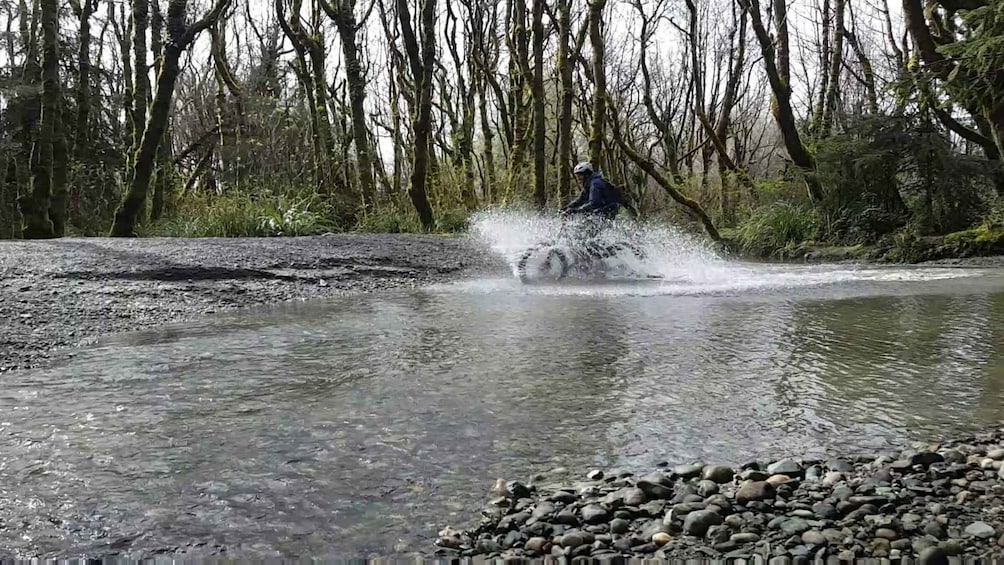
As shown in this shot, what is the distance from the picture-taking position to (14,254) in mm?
7941

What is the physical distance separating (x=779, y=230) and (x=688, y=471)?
47.0ft

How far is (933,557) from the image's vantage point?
67.6 inches

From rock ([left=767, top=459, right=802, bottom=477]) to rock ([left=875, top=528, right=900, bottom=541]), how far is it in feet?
1.45

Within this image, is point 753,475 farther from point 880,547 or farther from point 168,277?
point 168,277

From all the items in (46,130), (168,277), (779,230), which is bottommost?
(168,277)

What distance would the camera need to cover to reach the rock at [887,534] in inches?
72.0

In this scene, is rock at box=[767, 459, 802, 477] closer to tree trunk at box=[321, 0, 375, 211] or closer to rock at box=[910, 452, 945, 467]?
rock at box=[910, 452, 945, 467]

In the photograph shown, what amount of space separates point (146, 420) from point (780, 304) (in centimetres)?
552

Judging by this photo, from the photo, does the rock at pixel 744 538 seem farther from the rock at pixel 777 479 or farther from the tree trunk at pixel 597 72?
the tree trunk at pixel 597 72

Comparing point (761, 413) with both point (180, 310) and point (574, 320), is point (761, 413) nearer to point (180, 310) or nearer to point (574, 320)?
point (574, 320)

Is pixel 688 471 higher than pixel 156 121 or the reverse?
the reverse

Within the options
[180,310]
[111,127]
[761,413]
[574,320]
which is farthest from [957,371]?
[111,127]

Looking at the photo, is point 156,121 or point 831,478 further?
point 156,121

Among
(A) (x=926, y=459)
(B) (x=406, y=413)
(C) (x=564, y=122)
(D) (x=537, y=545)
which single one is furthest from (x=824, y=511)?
(C) (x=564, y=122)
